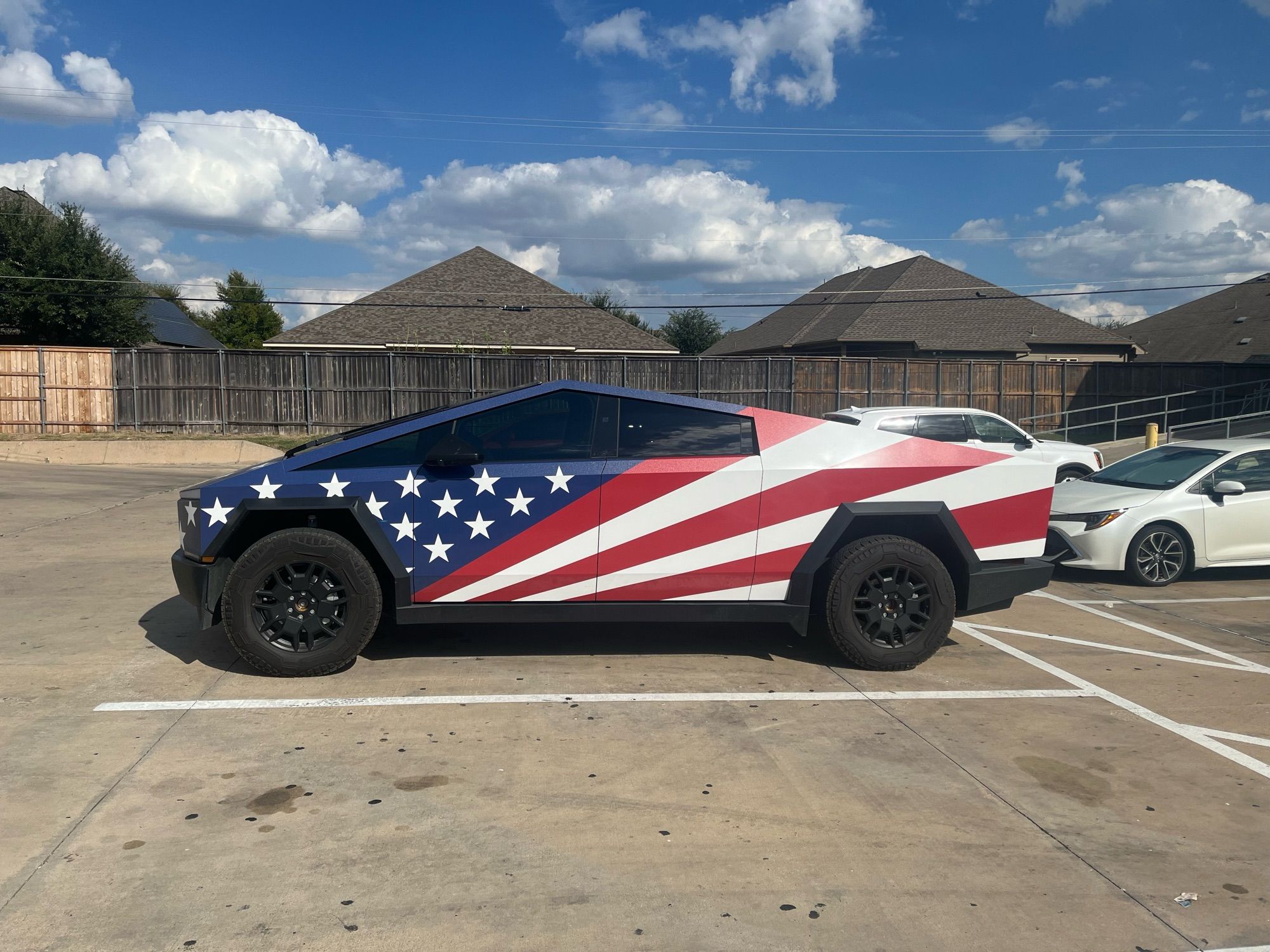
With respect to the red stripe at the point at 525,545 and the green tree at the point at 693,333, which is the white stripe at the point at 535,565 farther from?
the green tree at the point at 693,333

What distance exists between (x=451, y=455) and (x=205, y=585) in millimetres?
1529

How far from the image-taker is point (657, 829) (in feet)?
12.1

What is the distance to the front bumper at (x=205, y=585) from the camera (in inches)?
207

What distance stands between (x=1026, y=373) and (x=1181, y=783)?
92.6ft

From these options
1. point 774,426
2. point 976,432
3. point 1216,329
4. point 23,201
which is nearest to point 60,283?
point 23,201

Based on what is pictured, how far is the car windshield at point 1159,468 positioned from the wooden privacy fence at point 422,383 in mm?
16179

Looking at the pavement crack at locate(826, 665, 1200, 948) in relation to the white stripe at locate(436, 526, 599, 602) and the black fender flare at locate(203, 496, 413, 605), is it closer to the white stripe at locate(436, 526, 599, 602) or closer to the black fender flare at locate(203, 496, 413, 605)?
the white stripe at locate(436, 526, 599, 602)

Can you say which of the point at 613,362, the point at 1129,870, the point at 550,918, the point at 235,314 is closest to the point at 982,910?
the point at 1129,870

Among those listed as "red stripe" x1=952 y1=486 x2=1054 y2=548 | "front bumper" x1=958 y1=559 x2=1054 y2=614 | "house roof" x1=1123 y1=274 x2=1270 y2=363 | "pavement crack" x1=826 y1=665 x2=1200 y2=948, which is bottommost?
"pavement crack" x1=826 y1=665 x2=1200 y2=948

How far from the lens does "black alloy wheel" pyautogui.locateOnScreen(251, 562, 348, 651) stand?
527 centimetres

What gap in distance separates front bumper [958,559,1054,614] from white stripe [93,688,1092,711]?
531 mm

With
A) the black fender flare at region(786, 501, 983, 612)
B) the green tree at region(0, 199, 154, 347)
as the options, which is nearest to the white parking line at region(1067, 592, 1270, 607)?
the black fender flare at region(786, 501, 983, 612)

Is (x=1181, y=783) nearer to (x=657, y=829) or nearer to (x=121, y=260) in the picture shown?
(x=657, y=829)

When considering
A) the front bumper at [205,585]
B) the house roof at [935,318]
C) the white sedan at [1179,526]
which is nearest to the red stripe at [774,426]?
the front bumper at [205,585]
